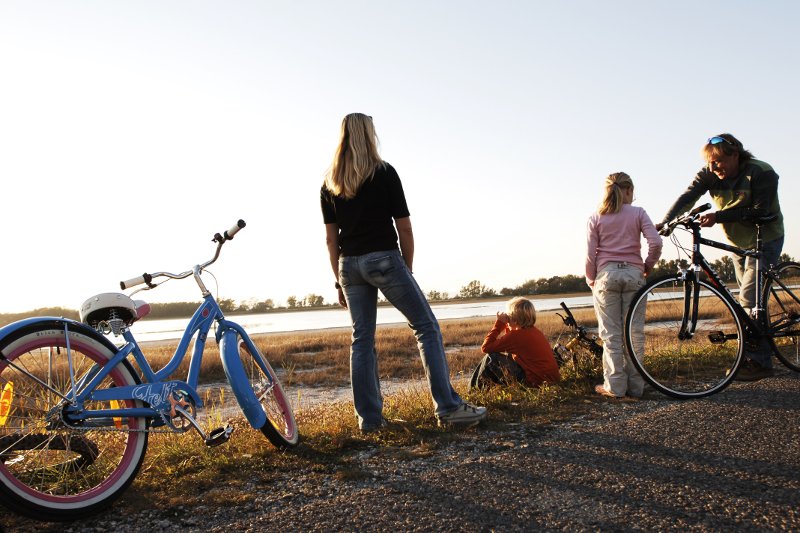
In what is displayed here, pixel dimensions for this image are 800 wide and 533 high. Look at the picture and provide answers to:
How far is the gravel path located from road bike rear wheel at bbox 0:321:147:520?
0.51ft

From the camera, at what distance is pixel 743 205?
6.49 metres

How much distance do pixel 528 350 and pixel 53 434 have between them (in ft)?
14.7

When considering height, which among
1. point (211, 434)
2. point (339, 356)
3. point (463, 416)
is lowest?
point (339, 356)

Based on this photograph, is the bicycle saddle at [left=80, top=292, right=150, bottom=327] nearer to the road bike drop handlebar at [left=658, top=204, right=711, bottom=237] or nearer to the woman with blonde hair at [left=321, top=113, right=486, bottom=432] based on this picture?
the woman with blonde hair at [left=321, top=113, right=486, bottom=432]

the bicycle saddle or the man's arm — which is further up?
the man's arm

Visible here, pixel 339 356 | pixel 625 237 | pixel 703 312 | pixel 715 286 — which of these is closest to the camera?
pixel 703 312

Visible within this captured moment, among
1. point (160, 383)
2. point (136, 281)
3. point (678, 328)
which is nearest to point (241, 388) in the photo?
point (160, 383)

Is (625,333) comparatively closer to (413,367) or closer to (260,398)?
(260,398)

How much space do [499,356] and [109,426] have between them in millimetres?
4109

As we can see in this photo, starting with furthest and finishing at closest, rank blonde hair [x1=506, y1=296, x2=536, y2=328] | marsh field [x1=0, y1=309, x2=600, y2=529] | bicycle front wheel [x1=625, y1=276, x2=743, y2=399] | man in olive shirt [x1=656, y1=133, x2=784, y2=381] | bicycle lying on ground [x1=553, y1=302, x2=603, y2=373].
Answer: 1. bicycle lying on ground [x1=553, y1=302, x2=603, y2=373]
2. blonde hair [x1=506, y1=296, x2=536, y2=328]
3. man in olive shirt [x1=656, y1=133, x2=784, y2=381]
4. bicycle front wheel [x1=625, y1=276, x2=743, y2=399]
5. marsh field [x1=0, y1=309, x2=600, y2=529]

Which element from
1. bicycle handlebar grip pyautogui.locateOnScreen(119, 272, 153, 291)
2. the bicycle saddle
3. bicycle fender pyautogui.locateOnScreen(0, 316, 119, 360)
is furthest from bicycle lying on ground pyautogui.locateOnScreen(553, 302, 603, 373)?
bicycle fender pyautogui.locateOnScreen(0, 316, 119, 360)

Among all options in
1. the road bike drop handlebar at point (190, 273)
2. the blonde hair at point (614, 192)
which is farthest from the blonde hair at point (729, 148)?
the road bike drop handlebar at point (190, 273)

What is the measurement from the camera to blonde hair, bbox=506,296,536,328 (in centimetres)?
649

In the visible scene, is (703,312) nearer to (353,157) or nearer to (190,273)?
(353,157)
